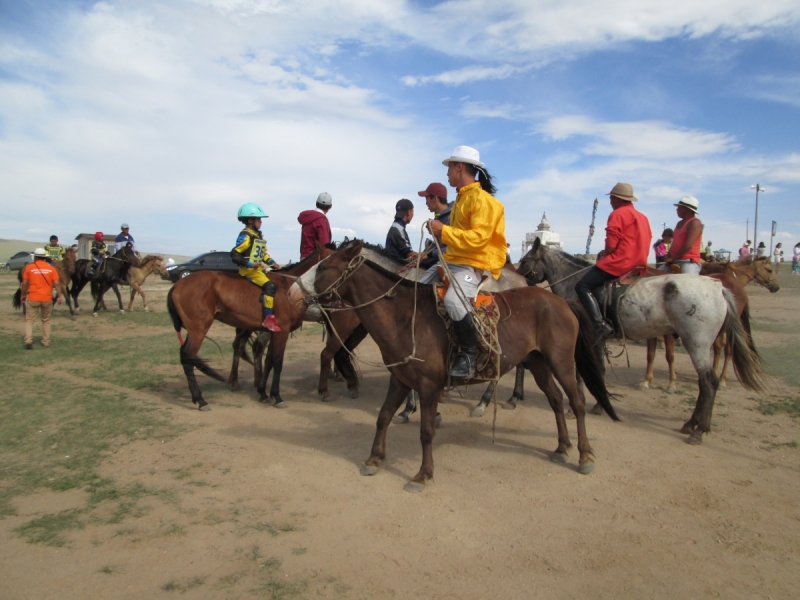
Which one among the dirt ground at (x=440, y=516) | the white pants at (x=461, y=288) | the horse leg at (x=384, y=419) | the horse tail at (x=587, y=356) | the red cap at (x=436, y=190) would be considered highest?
the red cap at (x=436, y=190)

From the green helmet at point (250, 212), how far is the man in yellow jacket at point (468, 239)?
3609mm

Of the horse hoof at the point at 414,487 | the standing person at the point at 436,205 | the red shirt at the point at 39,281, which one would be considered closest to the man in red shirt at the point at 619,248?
the standing person at the point at 436,205

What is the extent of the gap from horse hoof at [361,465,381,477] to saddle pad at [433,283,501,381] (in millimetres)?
1273

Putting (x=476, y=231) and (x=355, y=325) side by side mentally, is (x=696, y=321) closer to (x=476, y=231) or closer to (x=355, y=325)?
(x=476, y=231)

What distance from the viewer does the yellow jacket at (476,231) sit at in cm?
449

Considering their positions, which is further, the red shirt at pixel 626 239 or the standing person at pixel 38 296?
the standing person at pixel 38 296

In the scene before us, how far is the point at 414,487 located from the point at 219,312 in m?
4.15

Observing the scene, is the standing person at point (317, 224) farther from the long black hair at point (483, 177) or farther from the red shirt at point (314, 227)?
the long black hair at point (483, 177)

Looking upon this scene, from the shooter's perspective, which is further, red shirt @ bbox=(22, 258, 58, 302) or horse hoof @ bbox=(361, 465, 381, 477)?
red shirt @ bbox=(22, 258, 58, 302)

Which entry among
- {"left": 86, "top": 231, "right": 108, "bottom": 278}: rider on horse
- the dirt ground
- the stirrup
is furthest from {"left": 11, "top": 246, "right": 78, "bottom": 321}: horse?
the dirt ground

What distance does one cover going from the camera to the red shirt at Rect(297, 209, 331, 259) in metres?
8.10

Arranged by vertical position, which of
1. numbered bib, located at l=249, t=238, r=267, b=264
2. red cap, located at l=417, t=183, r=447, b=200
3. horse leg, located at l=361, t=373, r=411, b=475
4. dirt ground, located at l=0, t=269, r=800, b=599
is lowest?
dirt ground, located at l=0, t=269, r=800, b=599

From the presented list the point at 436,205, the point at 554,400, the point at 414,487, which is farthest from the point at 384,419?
the point at 436,205

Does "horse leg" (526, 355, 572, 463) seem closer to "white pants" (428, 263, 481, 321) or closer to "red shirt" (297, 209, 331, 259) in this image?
"white pants" (428, 263, 481, 321)
